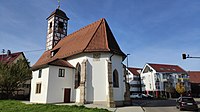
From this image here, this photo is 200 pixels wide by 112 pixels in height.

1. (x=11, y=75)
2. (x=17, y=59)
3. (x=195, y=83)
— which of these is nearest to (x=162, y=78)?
(x=195, y=83)

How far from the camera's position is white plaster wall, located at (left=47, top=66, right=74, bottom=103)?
21442mm

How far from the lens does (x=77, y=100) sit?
72.7 ft

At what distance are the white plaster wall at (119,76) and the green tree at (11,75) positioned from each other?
17.6 meters

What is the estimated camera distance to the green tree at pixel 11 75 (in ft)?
93.6

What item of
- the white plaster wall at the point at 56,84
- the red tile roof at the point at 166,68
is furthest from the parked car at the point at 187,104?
the red tile roof at the point at 166,68

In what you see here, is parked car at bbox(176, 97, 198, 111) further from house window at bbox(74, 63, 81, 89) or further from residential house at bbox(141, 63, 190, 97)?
residential house at bbox(141, 63, 190, 97)

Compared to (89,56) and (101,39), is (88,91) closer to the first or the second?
(89,56)

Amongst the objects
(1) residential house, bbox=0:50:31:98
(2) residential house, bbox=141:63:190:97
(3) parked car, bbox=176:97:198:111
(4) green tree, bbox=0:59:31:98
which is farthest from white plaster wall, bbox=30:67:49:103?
(2) residential house, bbox=141:63:190:97

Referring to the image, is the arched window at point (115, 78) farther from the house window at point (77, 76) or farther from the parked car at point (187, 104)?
the parked car at point (187, 104)

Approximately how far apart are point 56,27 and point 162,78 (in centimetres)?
3805

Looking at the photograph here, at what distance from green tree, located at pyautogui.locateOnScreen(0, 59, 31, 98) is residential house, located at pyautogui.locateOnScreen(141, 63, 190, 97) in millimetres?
38863

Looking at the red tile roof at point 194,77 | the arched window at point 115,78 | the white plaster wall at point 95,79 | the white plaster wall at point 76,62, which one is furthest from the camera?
the red tile roof at point 194,77

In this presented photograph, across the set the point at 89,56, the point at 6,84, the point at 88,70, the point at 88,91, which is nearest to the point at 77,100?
the point at 88,91

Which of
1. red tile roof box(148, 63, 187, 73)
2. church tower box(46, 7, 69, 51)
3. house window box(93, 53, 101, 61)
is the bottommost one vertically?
house window box(93, 53, 101, 61)
